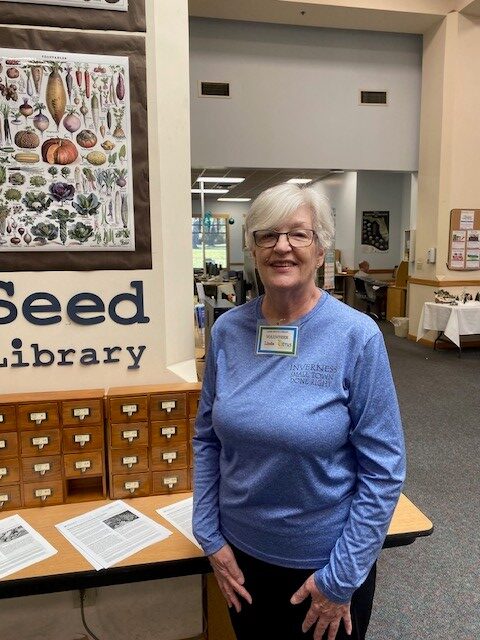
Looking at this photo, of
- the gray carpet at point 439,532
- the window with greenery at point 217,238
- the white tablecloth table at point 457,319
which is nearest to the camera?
the gray carpet at point 439,532

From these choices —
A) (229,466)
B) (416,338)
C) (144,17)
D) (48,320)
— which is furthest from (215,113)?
(229,466)

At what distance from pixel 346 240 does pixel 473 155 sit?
4.96m

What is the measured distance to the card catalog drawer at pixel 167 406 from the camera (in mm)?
1654

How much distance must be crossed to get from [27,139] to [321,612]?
5.40 ft


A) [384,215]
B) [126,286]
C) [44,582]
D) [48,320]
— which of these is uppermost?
[384,215]

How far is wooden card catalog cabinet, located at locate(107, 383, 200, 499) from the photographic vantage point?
64.3 inches

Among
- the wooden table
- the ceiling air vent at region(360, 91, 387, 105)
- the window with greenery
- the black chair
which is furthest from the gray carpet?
the window with greenery

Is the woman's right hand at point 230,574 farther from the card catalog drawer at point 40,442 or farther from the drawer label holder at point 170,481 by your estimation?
the card catalog drawer at point 40,442

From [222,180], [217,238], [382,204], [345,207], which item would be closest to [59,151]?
[222,180]

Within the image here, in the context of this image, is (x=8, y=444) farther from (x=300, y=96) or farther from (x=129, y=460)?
(x=300, y=96)

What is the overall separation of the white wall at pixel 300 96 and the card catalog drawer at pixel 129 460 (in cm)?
525

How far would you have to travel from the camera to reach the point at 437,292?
658cm

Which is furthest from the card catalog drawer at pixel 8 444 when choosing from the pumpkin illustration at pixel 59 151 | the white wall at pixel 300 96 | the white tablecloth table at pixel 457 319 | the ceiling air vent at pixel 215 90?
the ceiling air vent at pixel 215 90

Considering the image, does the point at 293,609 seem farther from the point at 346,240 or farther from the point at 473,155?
the point at 346,240
